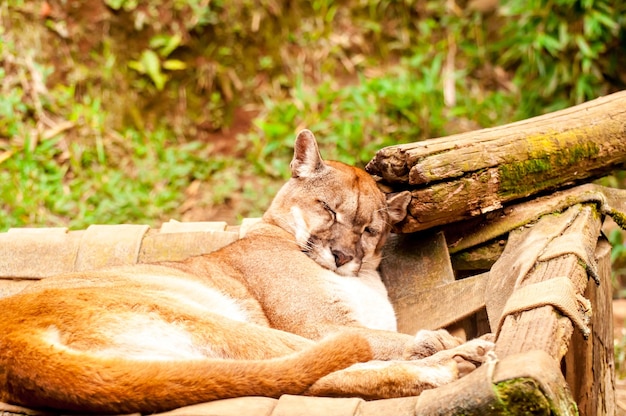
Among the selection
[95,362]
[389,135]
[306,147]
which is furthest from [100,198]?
[95,362]

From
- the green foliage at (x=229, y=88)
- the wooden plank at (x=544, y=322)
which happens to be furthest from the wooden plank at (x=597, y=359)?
the green foliage at (x=229, y=88)

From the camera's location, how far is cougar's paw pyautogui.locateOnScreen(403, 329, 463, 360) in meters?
3.27

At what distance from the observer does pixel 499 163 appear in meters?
3.86

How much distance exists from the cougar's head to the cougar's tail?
1.35 m

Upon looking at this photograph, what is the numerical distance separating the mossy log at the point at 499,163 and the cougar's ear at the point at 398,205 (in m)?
0.04

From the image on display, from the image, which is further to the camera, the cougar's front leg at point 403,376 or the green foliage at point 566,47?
the green foliage at point 566,47

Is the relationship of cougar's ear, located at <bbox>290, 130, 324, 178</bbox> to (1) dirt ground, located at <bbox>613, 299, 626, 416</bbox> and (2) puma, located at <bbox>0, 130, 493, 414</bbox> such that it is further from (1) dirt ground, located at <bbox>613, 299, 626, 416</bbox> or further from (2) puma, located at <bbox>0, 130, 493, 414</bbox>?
(1) dirt ground, located at <bbox>613, 299, 626, 416</bbox>

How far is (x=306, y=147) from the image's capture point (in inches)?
165

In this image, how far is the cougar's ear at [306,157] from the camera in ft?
13.7

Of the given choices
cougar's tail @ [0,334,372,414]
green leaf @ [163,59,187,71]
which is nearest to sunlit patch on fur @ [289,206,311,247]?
cougar's tail @ [0,334,372,414]

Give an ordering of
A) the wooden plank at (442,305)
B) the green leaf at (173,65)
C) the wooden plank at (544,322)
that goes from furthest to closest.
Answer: the green leaf at (173,65), the wooden plank at (442,305), the wooden plank at (544,322)

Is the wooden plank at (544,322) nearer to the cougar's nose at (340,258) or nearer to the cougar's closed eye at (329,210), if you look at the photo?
the cougar's nose at (340,258)

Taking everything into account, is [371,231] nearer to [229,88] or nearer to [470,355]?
[470,355]

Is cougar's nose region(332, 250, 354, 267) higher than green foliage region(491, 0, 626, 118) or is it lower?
lower
